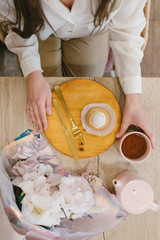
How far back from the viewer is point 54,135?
70 cm

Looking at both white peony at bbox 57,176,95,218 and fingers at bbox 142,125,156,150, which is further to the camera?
fingers at bbox 142,125,156,150

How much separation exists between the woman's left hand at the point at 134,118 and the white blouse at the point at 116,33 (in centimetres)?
4

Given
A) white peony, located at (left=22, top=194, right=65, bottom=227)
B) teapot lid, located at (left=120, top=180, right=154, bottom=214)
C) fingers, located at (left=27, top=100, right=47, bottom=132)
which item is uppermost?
fingers, located at (left=27, top=100, right=47, bottom=132)

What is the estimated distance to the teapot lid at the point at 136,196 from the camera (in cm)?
63

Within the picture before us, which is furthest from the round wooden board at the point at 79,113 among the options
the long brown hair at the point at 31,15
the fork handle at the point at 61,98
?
the long brown hair at the point at 31,15

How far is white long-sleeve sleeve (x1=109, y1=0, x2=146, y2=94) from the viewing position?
0.71 m

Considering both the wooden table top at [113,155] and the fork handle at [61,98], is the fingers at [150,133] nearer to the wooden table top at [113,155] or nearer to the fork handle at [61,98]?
the wooden table top at [113,155]

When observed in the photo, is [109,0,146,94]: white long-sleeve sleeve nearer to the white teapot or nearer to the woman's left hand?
the woman's left hand

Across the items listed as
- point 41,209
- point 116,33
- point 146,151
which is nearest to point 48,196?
point 41,209

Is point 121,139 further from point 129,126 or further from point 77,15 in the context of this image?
point 77,15

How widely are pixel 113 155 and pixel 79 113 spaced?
0.63 feet

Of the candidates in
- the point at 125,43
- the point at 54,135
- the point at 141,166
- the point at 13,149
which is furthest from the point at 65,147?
the point at 125,43

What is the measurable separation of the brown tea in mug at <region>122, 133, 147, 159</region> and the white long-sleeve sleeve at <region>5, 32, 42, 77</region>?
0.40 meters

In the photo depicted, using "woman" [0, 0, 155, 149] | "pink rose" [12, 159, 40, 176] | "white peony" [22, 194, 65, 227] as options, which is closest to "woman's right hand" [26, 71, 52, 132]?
"woman" [0, 0, 155, 149]
